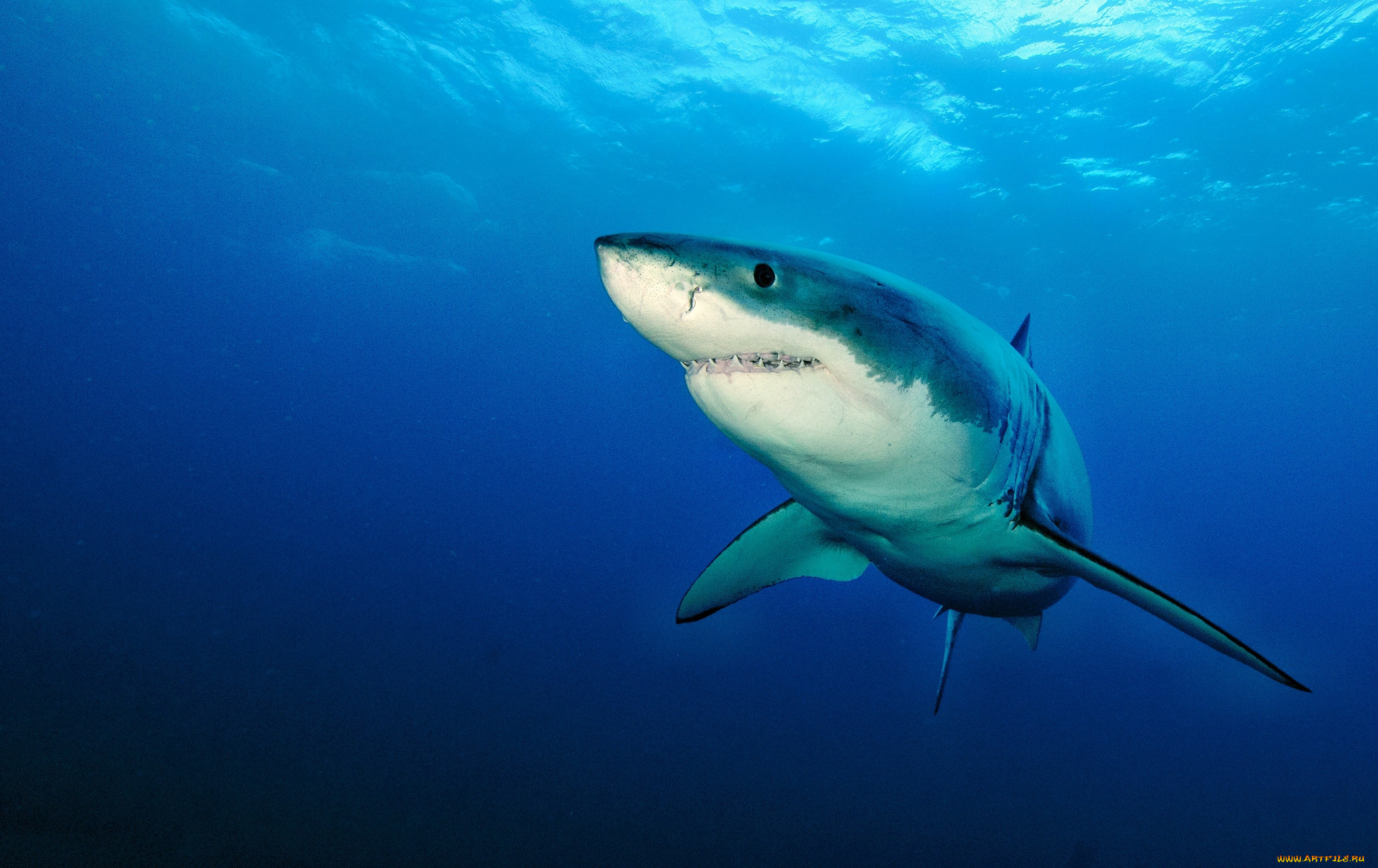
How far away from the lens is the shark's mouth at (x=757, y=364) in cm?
144

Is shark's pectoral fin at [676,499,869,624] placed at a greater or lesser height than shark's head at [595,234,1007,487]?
lesser

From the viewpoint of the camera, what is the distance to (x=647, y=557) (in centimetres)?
4019

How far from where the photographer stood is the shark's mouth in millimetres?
1436

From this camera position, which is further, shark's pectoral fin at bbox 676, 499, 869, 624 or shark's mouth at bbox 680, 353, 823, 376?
shark's pectoral fin at bbox 676, 499, 869, 624

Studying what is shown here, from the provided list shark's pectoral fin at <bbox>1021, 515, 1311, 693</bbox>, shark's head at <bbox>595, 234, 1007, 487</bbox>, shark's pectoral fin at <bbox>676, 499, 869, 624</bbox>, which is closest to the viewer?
shark's head at <bbox>595, 234, 1007, 487</bbox>

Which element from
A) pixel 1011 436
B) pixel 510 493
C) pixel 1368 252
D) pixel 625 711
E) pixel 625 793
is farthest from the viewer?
pixel 510 493

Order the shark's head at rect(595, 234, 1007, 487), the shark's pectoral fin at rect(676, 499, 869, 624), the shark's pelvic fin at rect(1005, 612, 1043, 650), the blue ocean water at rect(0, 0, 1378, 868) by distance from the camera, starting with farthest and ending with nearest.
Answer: the blue ocean water at rect(0, 0, 1378, 868), the shark's pelvic fin at rect(1005, 612, 1043, 650), the shark's pectoral fin at rect(676, 499, 869, 624), the shark's head at rect(595, 234, 1007, 487)

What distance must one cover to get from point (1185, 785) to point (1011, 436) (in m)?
17.3

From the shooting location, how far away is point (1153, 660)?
18922 mm

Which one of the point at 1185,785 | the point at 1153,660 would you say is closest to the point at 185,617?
the point at 1185,785

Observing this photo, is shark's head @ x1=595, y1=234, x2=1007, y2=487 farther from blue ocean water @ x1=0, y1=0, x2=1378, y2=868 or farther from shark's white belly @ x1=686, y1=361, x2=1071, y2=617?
blue ocean water @ x1=0, y1=0, x2=1378, y2=868

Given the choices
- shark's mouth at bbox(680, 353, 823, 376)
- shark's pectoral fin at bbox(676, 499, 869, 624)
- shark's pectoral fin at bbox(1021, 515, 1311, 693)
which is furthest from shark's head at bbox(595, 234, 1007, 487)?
shark's pectoral fin at bbox(676, 499, 869, 624)

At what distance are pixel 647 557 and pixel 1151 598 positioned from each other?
3938cm

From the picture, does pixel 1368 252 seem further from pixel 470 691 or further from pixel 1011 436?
pixel 470 691
